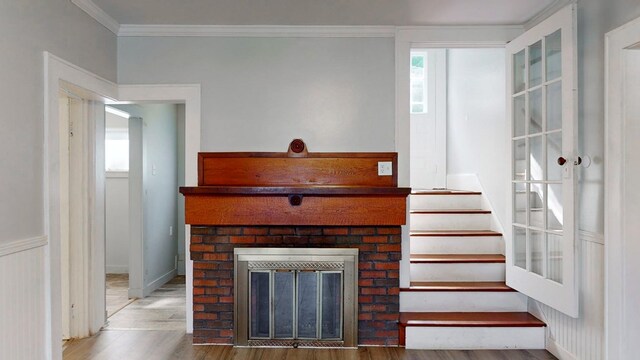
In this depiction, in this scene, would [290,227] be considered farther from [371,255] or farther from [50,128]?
[50,128]

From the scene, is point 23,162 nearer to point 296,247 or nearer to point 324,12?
point 296,247

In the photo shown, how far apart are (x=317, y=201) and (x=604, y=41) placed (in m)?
1.96

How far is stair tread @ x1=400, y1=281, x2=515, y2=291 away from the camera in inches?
127

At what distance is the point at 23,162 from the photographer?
2174 mm

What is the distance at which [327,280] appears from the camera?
2.99 m

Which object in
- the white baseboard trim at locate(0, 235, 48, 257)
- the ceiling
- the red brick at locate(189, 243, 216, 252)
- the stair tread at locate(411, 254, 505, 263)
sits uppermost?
the ceiling

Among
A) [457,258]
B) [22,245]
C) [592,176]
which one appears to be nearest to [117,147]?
[22,245]

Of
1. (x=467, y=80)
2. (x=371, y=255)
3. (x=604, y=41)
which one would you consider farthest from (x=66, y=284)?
(x=467, y=80)

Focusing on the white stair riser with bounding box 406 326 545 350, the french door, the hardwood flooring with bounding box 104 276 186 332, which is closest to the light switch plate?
the french door

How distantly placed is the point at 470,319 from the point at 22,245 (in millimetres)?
2889

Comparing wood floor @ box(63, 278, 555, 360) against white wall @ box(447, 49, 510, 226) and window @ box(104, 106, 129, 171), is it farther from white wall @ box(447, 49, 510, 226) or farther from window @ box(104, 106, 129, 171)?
window @ box(104, 106, 129, 171)

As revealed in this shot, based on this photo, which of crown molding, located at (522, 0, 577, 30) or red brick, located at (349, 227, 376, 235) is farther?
red brick, located at (349, 227, 376, 235)

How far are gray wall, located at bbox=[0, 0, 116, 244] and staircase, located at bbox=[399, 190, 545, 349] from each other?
2494 mm

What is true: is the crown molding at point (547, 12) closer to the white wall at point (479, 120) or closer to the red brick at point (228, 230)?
the white wall at point (479, 120)
